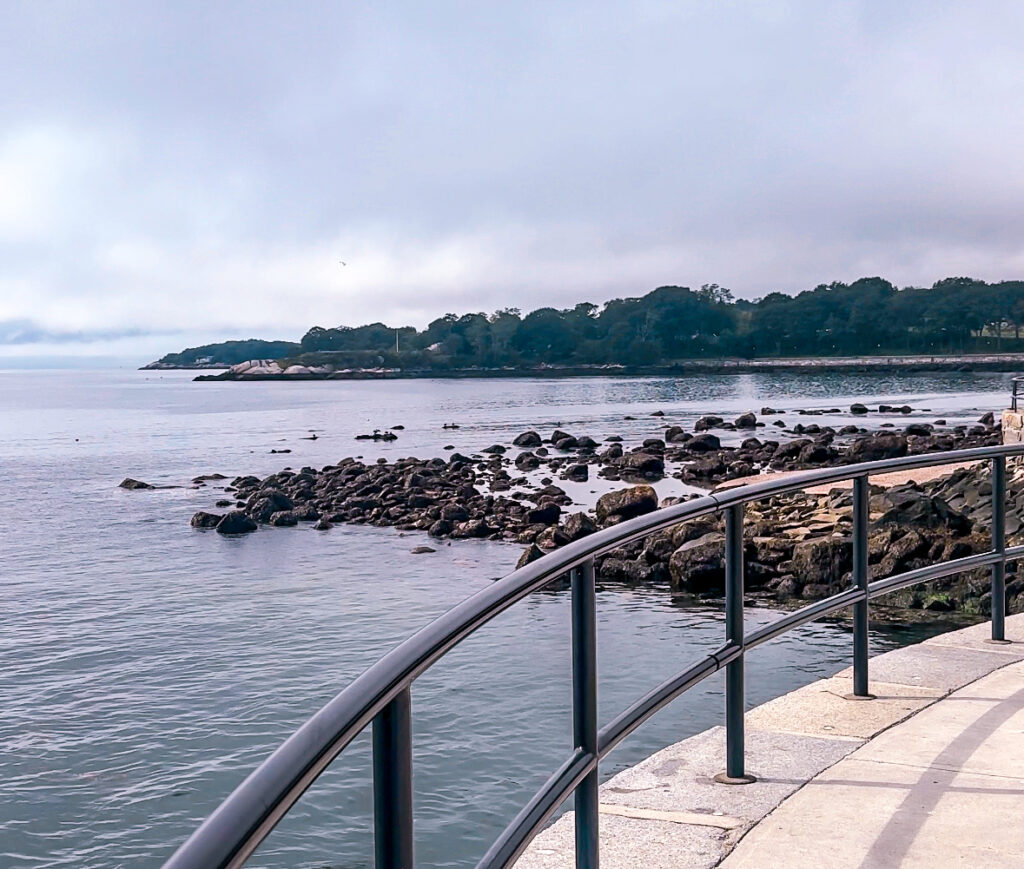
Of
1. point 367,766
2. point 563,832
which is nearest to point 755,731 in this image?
point 563,832

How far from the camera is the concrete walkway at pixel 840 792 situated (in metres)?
3.48

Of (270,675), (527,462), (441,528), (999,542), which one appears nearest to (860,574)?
(999,542)

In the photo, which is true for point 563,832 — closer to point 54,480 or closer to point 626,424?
point 54,480

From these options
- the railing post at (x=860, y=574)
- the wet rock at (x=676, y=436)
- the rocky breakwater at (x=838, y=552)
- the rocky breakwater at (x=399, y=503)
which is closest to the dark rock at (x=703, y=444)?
the wet rock at (x=676, y=436)

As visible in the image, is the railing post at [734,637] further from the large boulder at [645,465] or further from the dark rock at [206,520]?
the large boulder at [645,465]

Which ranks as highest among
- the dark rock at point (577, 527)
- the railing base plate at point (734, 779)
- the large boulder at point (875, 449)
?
the railing base plate at point (734, 779)

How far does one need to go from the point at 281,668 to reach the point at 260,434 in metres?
56.0

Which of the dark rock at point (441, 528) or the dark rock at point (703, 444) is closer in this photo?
the dark rock at point (441, 528)

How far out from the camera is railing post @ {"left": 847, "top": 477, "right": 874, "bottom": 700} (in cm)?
471

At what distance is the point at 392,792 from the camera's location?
1.69m

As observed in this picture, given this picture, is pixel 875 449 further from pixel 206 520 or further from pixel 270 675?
pixel 270 675

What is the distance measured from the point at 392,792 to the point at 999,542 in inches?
195

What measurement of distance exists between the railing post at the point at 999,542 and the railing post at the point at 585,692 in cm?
347

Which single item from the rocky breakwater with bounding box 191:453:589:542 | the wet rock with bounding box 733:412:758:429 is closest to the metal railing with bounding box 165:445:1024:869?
the rocky breakwater with bounding box 191:453:589:542
